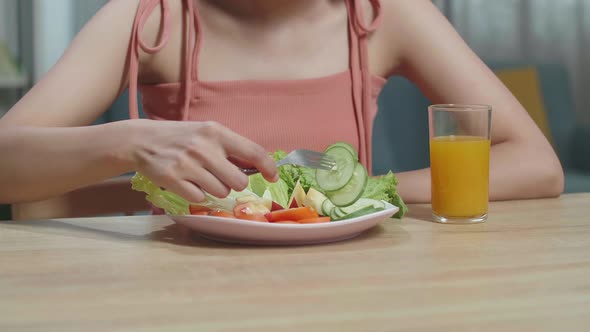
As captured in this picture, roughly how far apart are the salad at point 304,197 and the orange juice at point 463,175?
0.07 meters

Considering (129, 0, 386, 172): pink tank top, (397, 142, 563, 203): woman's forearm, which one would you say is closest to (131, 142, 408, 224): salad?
(397, 142, 563, 203): woman's forearm

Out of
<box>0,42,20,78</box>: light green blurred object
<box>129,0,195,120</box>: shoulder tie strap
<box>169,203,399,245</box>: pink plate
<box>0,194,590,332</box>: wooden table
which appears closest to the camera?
<box>0,194,590,332</box>: wooden table

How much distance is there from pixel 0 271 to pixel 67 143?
355mm

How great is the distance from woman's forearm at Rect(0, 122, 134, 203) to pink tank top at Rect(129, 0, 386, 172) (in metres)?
0.33

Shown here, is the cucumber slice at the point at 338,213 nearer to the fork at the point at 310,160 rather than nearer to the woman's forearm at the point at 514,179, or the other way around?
the fork at the point at 310,160

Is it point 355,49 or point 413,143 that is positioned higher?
point 355,49

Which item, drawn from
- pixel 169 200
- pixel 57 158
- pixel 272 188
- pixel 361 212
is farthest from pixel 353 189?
pixel 57 158

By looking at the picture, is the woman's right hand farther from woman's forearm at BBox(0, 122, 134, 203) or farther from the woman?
the woman

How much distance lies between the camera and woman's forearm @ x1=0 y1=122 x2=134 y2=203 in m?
1.07

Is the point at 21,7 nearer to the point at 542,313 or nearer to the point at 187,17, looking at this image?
the point at 187,17

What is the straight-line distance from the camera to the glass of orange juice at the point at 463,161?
1.09 meters

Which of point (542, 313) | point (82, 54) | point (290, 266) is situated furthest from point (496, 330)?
point (82, 54)

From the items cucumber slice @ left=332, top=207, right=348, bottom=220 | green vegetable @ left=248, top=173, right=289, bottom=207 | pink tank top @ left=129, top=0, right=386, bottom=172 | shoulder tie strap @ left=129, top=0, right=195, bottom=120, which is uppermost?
shoulder tie strap @ left=129, top=0, right=195, bottom=120

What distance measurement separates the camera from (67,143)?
3.75 ft
